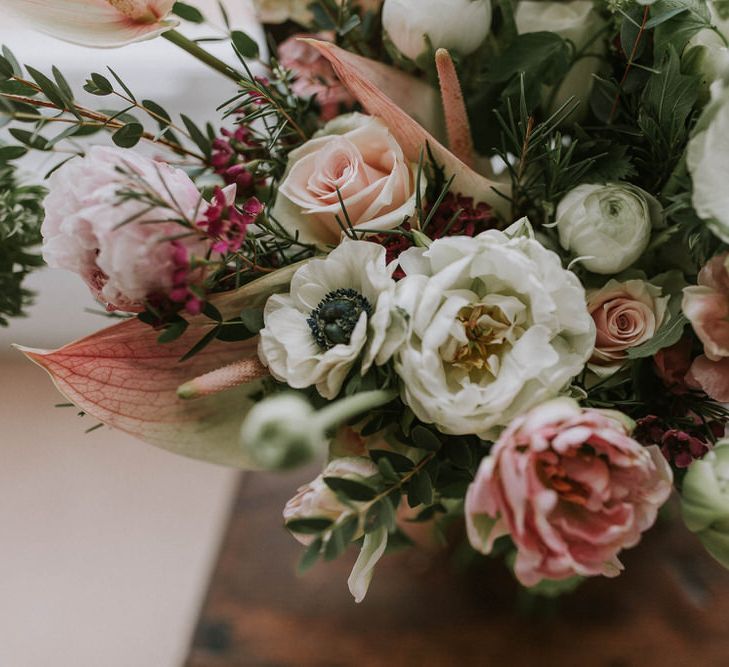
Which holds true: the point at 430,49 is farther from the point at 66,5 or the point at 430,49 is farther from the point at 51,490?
the point at 51,490

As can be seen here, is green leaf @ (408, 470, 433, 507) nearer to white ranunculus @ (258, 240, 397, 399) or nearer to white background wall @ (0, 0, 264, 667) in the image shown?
white ranunculus @ (258, 240, 397, 399)

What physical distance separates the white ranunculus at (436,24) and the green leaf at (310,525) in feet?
0.93

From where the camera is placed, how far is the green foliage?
48 cm

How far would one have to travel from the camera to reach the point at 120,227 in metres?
0.32

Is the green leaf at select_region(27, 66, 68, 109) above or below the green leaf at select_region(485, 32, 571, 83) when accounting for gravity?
above

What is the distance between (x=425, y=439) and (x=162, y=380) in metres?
0.16

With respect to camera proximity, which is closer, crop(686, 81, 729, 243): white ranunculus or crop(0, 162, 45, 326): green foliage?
crop(686, 81, 729, 243): white ranunculus

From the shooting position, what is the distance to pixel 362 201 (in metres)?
0.39

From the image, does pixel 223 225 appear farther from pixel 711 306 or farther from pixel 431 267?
pixel 711 306

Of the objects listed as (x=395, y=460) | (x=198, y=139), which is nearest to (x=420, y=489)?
(x=395, y=460)

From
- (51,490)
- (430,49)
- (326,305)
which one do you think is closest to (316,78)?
(430,49)

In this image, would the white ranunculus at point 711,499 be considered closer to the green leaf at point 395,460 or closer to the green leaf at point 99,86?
the green leaf at point 395,460

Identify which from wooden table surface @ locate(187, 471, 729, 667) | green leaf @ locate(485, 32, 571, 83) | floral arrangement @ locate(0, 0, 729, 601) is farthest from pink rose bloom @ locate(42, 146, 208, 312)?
wooden table surface @ locate(187, 471, 729, 667)

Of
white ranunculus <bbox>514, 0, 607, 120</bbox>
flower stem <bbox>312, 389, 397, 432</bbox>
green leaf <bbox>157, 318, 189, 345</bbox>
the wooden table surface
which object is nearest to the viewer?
flower stem <bbox>312, 389, 397, 432</bbox>
